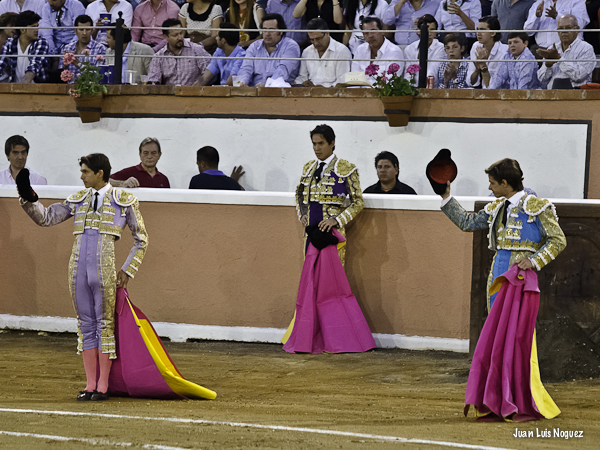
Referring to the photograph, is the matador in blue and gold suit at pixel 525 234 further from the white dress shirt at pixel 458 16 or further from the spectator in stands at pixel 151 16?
the spectator in stands at pixel 151 16

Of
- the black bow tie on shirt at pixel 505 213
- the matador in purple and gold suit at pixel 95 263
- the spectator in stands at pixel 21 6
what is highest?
the spectator in stands at pixel 21 6

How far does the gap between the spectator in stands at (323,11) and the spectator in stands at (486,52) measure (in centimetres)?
179

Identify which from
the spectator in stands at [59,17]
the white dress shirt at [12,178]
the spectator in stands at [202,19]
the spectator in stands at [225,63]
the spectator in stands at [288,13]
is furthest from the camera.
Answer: the spectator in stands at [59,17]

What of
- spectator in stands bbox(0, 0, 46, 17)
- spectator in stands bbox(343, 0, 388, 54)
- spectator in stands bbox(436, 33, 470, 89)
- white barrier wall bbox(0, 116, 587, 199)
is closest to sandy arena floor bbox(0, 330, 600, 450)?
white barrier wall bbox(0, 116, 587, 199)

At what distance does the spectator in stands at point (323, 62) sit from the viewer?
10320 millimetres

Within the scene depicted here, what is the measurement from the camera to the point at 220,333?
8211 mm

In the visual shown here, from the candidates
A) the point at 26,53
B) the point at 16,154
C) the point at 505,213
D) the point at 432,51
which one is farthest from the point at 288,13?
the point at 505,213

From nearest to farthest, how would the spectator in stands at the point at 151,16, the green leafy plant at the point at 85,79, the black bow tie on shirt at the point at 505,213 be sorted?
the black bow tie on shirt at the point at 505,213, the green leafy plant at the point at 85,79, the spectator in stands at the point at 151,16

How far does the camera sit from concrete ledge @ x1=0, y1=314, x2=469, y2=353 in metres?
7.73

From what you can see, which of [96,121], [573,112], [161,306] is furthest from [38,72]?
[573,112]

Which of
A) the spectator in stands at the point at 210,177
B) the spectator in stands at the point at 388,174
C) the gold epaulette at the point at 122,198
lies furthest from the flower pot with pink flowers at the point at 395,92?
Answer: the gold epaulette at the point at 122,198

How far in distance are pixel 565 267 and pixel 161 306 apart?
3896 mm

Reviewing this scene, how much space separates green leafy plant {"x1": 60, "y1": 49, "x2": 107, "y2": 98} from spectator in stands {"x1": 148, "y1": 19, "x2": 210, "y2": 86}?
0.66m

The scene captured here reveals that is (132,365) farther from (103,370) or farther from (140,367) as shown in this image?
(103,370)
